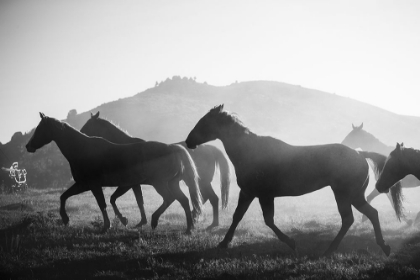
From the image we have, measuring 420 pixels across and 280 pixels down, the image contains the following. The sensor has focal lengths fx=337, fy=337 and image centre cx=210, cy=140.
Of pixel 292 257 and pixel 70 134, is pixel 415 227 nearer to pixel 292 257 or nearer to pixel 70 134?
pixel 292 257

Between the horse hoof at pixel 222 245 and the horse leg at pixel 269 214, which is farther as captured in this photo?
the horse hoof at pixel 222 245

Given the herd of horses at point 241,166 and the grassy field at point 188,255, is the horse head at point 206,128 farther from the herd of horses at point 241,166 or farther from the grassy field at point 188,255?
the grassy field at point 188,255

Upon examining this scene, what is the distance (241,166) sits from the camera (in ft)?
24.2

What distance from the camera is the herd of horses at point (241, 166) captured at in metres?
6.88

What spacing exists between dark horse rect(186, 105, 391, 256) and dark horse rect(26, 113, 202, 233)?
183 cm

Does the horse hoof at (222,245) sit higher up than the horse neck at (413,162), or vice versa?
the horse neck at (413,162)

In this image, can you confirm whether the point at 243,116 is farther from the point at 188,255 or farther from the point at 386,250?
the point at 188,255

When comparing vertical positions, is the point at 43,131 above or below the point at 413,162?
above

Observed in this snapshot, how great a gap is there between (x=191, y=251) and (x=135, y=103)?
67.2 meters

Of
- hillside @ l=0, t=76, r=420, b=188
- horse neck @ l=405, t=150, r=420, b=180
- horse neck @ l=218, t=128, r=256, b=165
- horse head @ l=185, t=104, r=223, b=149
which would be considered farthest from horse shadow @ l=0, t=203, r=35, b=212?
hillside @ l=0, t=76, r=420, b=188

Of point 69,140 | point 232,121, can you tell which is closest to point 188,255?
point 232,121

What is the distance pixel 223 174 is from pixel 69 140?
16.6ft

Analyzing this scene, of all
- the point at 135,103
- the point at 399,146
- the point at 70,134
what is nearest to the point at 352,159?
the point at 399,146

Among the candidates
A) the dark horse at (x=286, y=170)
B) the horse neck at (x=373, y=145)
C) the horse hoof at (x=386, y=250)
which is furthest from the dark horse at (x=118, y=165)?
the horse neck at (x=373, y=145)
